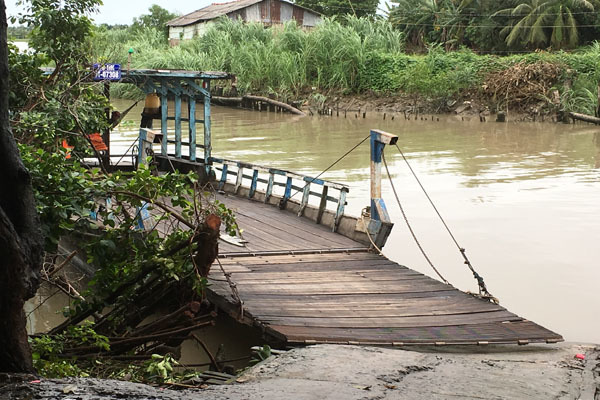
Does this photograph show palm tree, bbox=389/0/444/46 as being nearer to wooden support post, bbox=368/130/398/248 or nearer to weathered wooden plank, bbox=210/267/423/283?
wooden support post, bbox=368/130/398/248

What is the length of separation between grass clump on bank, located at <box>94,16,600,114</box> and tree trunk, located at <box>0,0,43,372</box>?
26.8 meters

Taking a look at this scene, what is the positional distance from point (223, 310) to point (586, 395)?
10.4 feet

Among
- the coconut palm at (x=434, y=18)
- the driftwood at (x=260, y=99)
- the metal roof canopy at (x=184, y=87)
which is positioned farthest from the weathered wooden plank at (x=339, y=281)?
the coconut palm at (x=434, y=18)

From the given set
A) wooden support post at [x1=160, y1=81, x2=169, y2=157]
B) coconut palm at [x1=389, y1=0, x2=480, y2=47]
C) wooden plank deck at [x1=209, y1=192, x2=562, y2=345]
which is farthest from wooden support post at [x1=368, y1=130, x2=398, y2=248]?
coconut palm at [x1=389, y1=0, x2=480, y2=47]

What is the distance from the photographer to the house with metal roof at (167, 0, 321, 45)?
44688 millimetres

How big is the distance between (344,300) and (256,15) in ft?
128

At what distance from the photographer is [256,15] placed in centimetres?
4534

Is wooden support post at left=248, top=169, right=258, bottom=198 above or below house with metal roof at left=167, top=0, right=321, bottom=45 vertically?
below

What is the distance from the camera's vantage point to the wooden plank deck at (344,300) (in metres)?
7.11

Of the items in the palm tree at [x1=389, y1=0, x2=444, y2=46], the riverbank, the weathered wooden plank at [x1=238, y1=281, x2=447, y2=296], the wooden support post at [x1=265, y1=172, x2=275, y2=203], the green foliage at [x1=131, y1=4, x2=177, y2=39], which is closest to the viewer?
the riverbank

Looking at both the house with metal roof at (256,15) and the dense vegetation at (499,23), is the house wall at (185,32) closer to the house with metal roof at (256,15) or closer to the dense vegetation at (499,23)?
the house with metal roof at (256,15)

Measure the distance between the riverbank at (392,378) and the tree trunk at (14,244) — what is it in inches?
9.0

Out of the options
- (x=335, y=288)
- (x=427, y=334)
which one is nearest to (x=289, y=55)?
(x=335, y=288)

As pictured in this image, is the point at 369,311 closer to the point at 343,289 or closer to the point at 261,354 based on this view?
the point at 343,289
